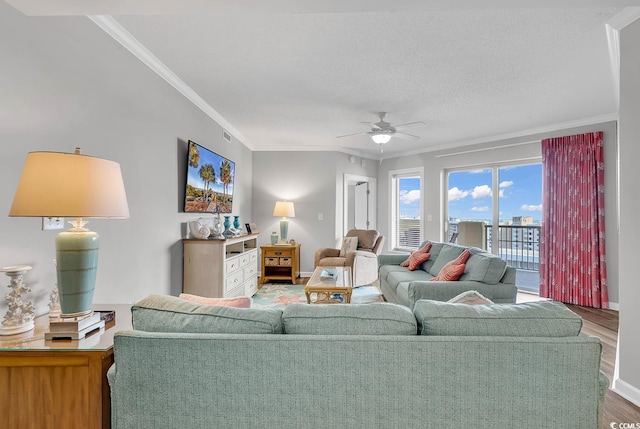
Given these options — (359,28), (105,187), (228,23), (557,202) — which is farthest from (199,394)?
(557,202)

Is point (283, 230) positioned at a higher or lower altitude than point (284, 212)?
lower

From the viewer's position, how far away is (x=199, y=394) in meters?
1.15

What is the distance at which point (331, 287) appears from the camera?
10.2 ft

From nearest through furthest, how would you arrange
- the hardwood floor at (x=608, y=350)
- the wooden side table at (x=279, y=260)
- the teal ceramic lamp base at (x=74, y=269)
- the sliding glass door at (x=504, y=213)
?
the teal ceramic lamp base at (x=74, y=269), the hardwood floor at (x=608, y=350), the sliding glass door at (x=504, y=213), the wooden side table at (x=279, y=260)

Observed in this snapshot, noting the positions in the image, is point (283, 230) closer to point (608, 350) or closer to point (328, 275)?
point (328, 275)

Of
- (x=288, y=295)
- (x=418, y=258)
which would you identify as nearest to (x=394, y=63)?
(x=418, y=258)

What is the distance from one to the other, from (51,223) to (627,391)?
147 inches

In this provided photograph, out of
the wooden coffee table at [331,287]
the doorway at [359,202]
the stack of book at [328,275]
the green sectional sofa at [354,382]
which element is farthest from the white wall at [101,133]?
the doorway at [359,202]

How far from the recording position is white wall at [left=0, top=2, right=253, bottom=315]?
1.50 meters

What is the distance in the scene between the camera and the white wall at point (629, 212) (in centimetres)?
198

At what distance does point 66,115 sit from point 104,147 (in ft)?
1.08

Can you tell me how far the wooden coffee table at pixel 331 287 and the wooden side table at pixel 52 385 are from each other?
2.03 metres

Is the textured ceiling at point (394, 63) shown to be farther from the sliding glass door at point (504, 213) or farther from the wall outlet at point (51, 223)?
the wall outlet at point (51, 223)

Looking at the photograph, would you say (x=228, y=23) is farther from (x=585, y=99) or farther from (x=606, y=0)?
(x=585, y=99)
